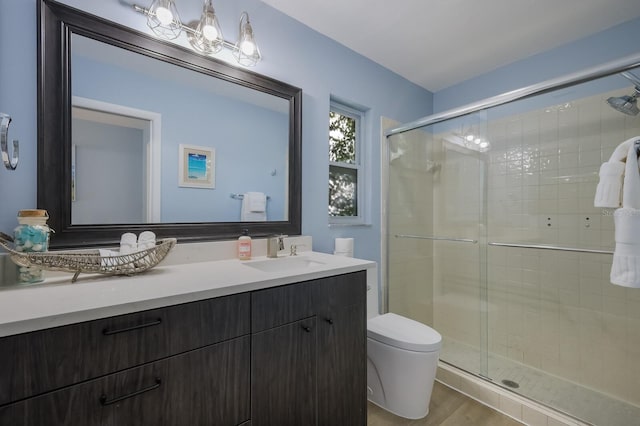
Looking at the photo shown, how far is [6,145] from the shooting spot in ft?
3.05

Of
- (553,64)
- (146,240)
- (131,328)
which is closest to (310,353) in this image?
(131,328)

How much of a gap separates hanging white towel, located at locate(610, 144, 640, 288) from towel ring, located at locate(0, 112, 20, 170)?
2.24 m

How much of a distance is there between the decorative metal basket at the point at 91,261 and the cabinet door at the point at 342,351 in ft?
2.15

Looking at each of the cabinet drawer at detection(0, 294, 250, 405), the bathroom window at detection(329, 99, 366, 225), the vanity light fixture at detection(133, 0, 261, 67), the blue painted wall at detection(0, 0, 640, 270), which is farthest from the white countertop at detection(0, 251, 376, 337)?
the vanity light fixture at detection(133, 0, 261, 67)

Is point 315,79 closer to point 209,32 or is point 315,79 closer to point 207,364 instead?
point 209,32

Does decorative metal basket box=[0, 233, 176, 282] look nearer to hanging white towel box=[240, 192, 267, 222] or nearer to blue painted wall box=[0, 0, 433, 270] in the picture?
blue painted wall box=[0, 0, 433, 270]

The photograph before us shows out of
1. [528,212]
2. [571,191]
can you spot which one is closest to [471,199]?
[528,212]

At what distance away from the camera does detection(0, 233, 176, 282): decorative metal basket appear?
91 centimetres

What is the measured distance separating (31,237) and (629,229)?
2.20 metres

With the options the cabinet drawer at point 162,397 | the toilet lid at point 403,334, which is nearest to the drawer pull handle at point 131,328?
the cabinet drawer at point 162,397

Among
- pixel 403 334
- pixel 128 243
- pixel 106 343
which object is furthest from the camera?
pixel 403 334

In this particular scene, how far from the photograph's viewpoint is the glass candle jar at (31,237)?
3.10 ft

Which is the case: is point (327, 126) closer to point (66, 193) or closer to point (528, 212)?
point (66, 193)

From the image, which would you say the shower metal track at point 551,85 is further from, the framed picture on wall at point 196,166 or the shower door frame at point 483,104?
the framed picture on wall at point 196,166
